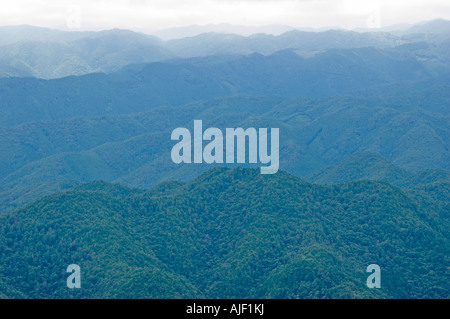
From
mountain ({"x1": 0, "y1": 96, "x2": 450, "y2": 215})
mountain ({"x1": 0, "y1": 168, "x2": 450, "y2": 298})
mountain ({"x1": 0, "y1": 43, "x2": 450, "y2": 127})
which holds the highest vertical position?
mountain ({"x1": 0, "y1": 43, "x2": 450, "y2": 127})

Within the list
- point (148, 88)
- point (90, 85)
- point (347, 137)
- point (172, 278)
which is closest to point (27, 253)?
point (172, 278)

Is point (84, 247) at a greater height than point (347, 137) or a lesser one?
lesser

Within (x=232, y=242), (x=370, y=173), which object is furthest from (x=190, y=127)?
(x=232, y=242)

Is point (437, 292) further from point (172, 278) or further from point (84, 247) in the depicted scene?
point (84, 247)

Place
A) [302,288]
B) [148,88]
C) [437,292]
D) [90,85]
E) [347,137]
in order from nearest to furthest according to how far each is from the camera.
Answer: [302,288], [437,292], [347,137], [90,85], [148,88]

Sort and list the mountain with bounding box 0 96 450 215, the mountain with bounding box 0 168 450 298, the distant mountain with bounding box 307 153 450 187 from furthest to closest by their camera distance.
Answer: the mountain with bounding box 0 96 450 215, the distant mountain with bounding box 307 153 450 187, the mountain with bounding box 0 168 450 298

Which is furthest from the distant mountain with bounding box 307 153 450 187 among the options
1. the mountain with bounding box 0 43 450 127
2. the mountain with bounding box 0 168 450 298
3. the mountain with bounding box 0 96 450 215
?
the mountain with bounding box 0 43 450 127

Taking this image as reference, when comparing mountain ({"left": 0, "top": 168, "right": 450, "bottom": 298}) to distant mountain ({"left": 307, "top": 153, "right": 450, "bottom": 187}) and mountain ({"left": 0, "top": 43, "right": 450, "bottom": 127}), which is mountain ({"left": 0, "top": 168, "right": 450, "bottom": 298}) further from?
mountain ({"left": 0, "top": 43, "right": 450, "bottom": 127})

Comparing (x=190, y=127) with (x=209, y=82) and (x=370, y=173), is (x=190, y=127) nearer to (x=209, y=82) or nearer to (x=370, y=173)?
(x=370, y=173)

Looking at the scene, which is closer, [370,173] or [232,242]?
[232,242]
